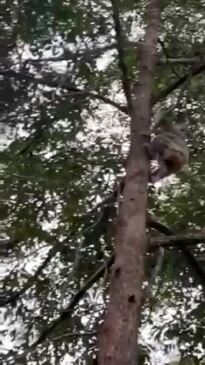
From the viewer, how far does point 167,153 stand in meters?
3.90

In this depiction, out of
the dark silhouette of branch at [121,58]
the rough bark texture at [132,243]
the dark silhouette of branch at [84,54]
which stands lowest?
the rough bark texture at [132,243]

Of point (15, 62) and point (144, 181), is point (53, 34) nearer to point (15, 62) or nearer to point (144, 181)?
point (15, 62)

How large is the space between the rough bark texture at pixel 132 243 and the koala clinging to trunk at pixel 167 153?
9 cm

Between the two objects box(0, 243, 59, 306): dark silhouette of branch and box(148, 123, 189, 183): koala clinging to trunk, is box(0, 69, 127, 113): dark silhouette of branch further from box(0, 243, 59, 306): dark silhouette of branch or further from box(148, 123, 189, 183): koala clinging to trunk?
box(0, 243, 59, 306): dark silhouette of branch

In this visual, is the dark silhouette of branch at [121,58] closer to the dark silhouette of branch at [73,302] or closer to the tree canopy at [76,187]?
the tree canopy at [76,187]

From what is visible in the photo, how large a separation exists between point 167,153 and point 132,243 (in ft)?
2.32

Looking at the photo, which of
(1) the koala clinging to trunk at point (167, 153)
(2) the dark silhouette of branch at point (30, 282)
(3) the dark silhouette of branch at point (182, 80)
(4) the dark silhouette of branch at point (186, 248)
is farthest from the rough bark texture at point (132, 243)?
(2) the dark silhouette of branch at point (30, 282)

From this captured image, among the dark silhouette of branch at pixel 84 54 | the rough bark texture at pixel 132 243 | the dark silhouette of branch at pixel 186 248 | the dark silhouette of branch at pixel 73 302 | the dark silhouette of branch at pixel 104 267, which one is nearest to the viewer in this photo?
the rough bark texture at pixel 132 243

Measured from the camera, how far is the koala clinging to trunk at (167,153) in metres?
3.90

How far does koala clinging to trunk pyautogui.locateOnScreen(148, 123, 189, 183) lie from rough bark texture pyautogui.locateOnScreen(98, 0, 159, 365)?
91 millimetres

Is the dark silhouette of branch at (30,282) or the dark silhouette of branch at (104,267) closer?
the dark silhouette of branch at (104,267)

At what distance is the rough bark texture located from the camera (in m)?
3.02

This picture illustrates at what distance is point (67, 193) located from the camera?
442 centimetres

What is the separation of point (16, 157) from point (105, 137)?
29.2 inches
